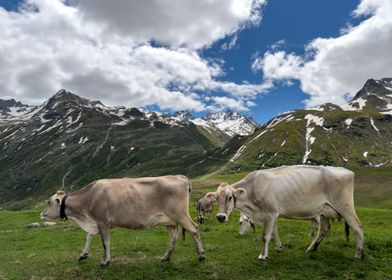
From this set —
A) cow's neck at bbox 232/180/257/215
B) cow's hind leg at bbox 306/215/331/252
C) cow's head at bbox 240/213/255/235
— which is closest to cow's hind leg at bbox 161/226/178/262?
cow's neck at bbox 232/180/257/215

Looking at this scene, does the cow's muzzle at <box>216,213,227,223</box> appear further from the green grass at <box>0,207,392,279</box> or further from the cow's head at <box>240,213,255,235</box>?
the cow's head at <box>240,213,255,235</box>

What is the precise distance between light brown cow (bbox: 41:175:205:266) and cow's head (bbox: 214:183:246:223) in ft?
5.77

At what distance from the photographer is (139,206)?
58.0 ft

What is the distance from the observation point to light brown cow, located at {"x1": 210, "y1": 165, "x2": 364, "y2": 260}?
55.4 feet

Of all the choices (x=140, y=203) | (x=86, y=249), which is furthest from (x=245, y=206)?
(x=86, y=249)

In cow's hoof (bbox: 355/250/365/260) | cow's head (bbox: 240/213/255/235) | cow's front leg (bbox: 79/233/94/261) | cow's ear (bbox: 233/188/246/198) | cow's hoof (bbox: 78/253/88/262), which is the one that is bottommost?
cow's hoof (bbox: 78/253/88/262)

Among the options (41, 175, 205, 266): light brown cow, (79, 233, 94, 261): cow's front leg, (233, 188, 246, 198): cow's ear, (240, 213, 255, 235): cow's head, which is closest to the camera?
(233, 188, 246, 198): cow's ear

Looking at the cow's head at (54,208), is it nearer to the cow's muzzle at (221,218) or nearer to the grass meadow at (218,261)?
the grass meadow at (218,261)

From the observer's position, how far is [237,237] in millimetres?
25875

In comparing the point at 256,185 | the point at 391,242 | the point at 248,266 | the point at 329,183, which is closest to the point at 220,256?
the point at 248,266

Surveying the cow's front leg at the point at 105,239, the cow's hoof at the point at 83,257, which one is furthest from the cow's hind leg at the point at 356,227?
the cow's hoof at the point at 83,257

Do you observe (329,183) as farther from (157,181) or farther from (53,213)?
(53,213)

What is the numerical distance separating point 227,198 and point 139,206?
13.6 ft

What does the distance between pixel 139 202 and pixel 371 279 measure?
10223 mm
